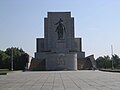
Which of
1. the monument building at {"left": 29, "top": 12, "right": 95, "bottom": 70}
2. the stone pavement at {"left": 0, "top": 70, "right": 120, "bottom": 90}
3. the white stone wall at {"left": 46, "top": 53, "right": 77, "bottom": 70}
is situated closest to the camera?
the stone pavement at {"left": 0, "top": 70, "right": 120, "bottom": 90}

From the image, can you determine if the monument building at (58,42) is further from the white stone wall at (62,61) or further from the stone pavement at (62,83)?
the stone pavement at (62,83)

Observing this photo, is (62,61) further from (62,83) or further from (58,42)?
(62,83)

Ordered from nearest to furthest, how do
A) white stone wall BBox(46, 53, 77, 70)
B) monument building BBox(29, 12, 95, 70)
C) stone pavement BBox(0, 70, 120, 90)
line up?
1. stone pavement BBox(0, 70, 120, 90)
2. white stone wall BBox(46, 53, 77, 70)
3. monument building BBox(29, 12, 95, 70)

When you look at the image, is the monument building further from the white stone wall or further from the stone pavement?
the stone pavement

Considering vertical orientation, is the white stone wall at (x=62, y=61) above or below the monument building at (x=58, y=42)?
below

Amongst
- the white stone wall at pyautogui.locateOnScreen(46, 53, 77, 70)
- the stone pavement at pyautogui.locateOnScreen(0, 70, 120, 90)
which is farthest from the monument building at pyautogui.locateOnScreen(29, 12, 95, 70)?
the stone pavement at pyautogui.locateOnScreen(0, 70, 120, 90)

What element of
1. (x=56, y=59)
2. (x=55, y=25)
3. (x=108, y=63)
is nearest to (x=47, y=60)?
(x=56, y=59)

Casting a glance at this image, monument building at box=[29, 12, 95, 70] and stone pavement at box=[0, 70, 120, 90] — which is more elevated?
monument building at box=[29, 12, 95, 70]

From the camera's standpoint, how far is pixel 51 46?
9600cm

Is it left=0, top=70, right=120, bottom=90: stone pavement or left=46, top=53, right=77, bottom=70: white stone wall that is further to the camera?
left=46, top=53, right=77, bottom=70: white stone wall

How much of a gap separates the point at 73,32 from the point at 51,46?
8396 millimetres

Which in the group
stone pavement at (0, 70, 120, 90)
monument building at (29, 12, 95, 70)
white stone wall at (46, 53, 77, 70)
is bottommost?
stone pavement at (0, 70, 120, 90)

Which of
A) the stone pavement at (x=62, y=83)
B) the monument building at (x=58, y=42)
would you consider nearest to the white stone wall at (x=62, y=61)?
the monument building at (x=58, y=42)

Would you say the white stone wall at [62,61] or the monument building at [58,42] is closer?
the white stone wall at [62,61]
